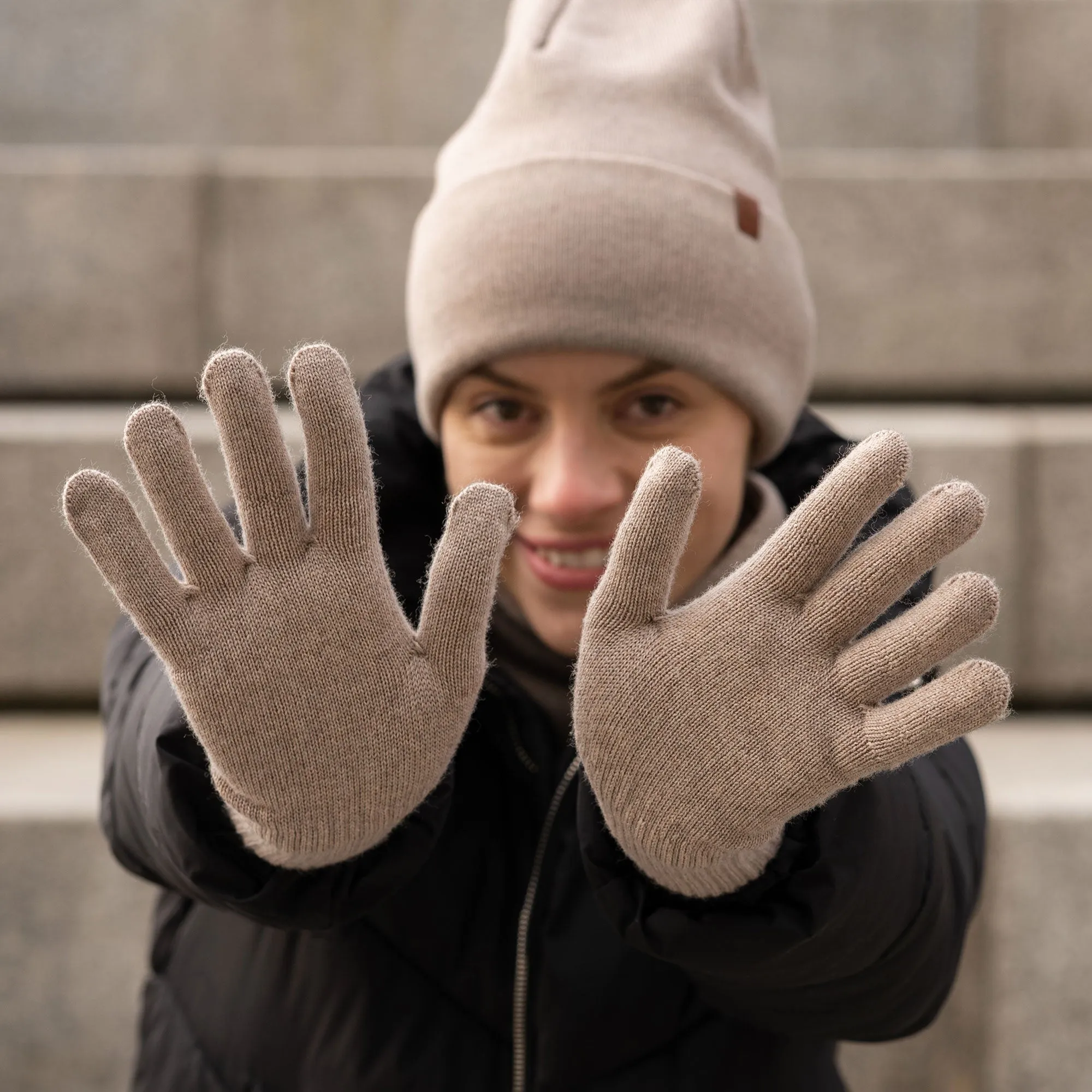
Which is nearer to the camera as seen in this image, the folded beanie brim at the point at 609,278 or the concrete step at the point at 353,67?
the folded beanie brim at the point at 609,278

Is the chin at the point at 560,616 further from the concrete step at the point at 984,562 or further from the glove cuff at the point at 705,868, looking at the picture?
the concrete step at the point at 984,562

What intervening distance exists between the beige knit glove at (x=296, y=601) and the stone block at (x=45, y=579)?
2.94 ft

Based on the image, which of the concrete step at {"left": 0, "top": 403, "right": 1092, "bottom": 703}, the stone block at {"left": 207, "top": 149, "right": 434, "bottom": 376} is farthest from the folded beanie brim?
the stone block at {"left": 207, "top": 149, "right": 434, "bottom": 376}

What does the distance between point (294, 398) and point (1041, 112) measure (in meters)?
1.73

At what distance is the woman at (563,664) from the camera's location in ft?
1.96

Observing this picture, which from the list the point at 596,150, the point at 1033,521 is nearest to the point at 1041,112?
the point at 1033,521

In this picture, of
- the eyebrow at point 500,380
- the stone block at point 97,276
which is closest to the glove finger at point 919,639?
the eyebrow at point 500,380

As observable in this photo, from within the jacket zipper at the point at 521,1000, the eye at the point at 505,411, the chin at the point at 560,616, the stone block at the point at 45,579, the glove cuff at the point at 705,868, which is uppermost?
the eye at the point at 505,411

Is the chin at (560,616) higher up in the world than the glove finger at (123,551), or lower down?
lower down

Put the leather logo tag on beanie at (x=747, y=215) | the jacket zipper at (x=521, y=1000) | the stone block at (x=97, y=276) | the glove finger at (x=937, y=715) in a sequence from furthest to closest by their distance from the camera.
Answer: the stone block at (x=97, y=276)
the leather logo tag on beanie at (x=747, y=215)
the jacket zipper at (x=521, y=1000)
the glove finger at (x=937, y=715)

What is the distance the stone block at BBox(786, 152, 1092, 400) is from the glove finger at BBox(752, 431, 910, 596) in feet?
3.68

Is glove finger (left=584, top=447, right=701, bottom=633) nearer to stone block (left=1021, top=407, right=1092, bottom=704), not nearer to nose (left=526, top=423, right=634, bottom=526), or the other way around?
nose (left=526, top=423, right=634, bottom=526)

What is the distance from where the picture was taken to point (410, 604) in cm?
91

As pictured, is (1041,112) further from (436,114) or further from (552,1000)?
(552,1000)
